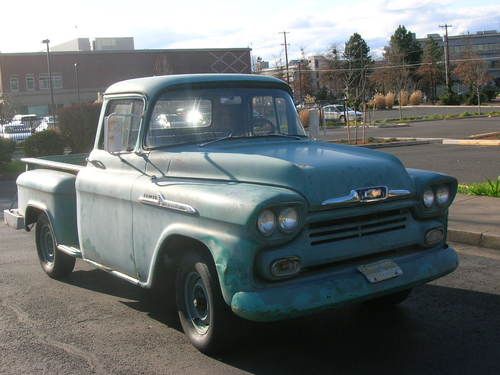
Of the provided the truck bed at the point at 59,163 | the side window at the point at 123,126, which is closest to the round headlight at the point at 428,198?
the side window at the point at 123,126

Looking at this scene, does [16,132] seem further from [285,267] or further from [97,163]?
[285,267]

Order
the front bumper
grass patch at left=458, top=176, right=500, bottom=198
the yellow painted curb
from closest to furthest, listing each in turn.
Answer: the front bumper
grass patch at left=458, top=176, right=500, bottom=198
the yellow painted curb

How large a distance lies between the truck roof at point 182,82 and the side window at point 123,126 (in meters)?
0.12

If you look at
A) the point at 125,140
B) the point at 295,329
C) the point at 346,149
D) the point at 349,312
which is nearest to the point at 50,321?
the point at 125,140

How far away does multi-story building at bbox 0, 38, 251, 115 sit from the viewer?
230ft

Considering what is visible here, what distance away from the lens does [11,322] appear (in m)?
5.63

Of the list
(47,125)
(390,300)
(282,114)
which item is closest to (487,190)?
(390,300)

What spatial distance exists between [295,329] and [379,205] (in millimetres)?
1309

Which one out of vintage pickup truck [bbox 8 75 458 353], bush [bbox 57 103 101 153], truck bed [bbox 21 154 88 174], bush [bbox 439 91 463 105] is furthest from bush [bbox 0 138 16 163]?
bush [bbox 439 91 463 105]

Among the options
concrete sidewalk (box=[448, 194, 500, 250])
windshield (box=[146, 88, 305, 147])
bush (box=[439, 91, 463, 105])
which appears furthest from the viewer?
bush (box=[439, 91, 463, 105])

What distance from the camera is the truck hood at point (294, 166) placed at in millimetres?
4234

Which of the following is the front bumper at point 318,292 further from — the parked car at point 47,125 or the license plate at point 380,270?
the parked car at point 47,125

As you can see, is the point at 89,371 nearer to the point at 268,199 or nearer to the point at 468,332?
the point at 268,199

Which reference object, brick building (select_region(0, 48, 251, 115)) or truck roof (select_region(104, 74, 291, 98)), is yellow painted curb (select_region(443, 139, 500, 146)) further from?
brick building (select_region(0, 48, 251, 115))
